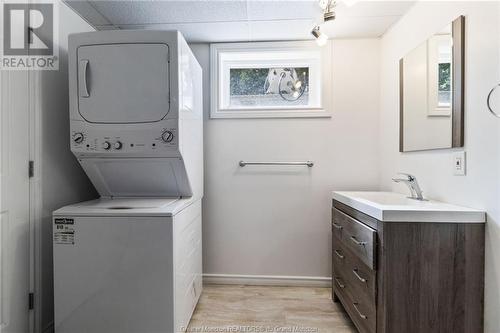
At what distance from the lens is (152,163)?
1.67 meters

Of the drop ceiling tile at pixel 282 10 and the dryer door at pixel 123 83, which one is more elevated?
Answer: the drop ceiling tile at pixel 282 10

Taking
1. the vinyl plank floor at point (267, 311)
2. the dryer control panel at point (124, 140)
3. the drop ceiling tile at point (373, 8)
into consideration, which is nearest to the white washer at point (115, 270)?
the dryer control panel at point (124, 140)

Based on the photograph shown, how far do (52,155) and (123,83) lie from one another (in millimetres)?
647

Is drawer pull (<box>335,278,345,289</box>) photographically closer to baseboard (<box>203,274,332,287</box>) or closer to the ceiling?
baseboard (<box>203,274,332,287</box>)

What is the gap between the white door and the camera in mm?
1374

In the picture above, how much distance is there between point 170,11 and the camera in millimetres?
1958

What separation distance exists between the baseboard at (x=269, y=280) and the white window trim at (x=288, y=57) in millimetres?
1438

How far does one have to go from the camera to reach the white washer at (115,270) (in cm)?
142

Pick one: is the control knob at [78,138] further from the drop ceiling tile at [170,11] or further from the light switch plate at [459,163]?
the light switch plate at [459,163]

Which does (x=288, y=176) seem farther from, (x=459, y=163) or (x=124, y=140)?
(x=124, y=140)

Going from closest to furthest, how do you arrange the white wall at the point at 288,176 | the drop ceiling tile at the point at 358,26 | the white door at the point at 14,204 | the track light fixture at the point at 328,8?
the white door at the point at 14,204 < the track light fixture at the point at 328,8 < the drop ceiling tile at the point at 358,26 < the white wall at the point at 288,176

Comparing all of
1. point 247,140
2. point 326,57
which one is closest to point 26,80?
point 247,140

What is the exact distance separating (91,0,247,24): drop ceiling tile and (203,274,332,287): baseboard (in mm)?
2149

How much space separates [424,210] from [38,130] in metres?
2.11
